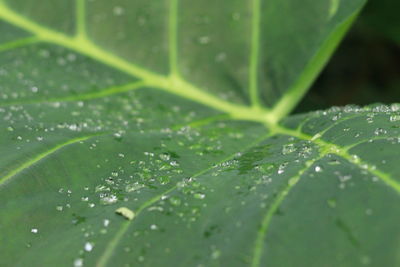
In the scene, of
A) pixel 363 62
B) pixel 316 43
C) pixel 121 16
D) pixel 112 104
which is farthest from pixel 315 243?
pixel 363 62

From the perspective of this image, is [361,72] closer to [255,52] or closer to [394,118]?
[255,52]

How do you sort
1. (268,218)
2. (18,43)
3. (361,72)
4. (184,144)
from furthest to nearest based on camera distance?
(361,72), (18,43), (184,144), (268,218)

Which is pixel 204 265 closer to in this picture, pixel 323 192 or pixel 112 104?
pixel 323 192

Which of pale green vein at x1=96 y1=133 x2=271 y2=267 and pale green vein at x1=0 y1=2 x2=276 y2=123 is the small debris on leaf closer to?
pale green vein at x1=96 y1=133 x2=271 y2=267

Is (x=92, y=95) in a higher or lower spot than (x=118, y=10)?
lower

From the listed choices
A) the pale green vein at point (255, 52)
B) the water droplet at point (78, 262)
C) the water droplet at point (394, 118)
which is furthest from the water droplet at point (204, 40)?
the water droplet at point (78, 262)

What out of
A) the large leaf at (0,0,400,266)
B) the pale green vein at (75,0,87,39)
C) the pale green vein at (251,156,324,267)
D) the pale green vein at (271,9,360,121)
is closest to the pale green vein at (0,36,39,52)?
the large leaf at (0,0,400,266)

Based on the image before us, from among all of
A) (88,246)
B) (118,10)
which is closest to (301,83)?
(118,10)
